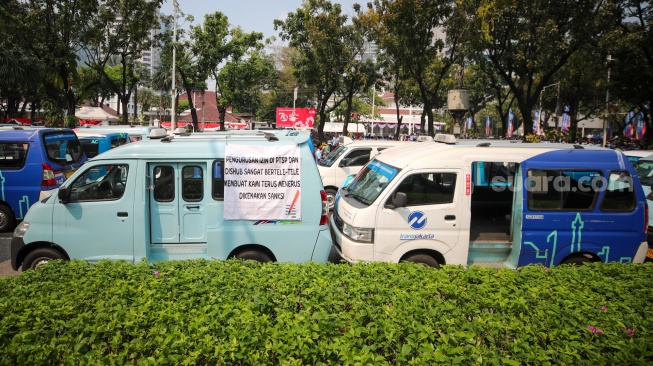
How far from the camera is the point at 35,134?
34.3 ft

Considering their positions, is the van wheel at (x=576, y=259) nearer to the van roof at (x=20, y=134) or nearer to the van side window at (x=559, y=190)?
the van side window at (x=559, y=190)

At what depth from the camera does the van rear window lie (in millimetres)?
10703

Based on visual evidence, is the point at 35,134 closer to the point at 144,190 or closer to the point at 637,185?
the point at 144,190

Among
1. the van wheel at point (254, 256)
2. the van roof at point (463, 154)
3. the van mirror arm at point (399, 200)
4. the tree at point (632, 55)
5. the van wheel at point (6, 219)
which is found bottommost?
the van wheel at point (6, 219)

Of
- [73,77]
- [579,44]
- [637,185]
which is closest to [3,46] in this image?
[73,77]

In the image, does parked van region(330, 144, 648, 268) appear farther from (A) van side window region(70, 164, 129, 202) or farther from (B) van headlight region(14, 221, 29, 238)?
(B) van headlight region(14, 221, 29, 238)

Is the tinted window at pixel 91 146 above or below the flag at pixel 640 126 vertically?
below

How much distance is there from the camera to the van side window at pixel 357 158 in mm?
13617

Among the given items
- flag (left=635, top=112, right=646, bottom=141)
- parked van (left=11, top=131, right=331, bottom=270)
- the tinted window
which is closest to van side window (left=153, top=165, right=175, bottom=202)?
parked van (left=11, top=131, right=331, bottom=270)

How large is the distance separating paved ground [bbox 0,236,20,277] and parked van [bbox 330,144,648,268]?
5235 millimetres

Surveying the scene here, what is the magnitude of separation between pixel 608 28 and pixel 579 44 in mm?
2214

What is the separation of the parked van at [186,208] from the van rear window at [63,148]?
4.73 metres

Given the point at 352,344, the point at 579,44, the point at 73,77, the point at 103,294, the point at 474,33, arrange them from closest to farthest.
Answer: the point at 352,344 → the point at 103,294 → the point at 579,44 → the point at 474,33 → the point at 73,77

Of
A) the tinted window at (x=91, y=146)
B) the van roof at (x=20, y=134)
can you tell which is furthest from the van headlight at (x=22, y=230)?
the tinted window at (x=91, y=146)
